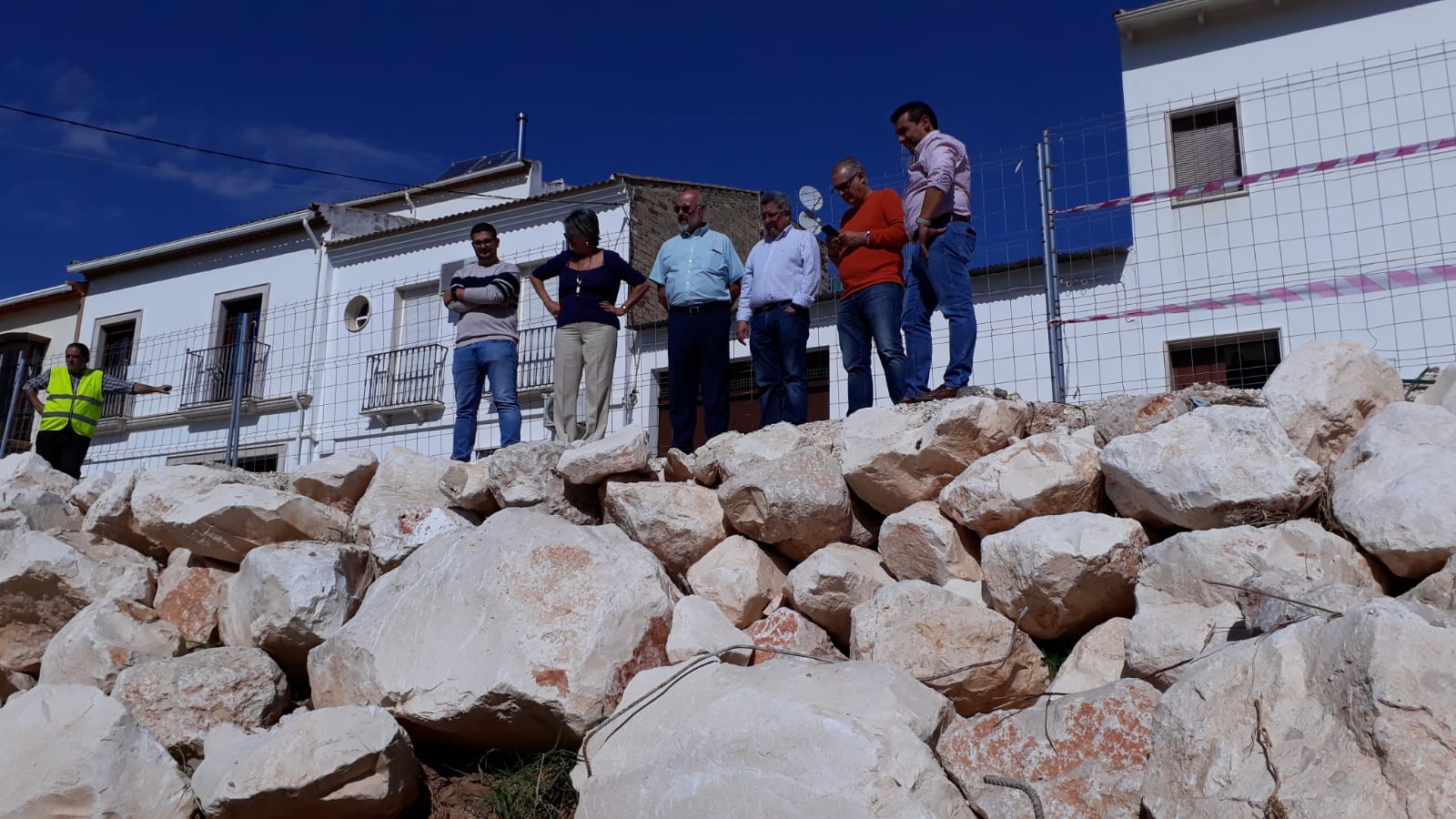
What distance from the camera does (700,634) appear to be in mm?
3998

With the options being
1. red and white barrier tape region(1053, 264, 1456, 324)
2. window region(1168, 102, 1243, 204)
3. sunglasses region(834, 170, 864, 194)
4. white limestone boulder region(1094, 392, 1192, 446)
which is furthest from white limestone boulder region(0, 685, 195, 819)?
window region(1168, 102, 1243, 204)

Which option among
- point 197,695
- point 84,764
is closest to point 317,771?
point 84,764

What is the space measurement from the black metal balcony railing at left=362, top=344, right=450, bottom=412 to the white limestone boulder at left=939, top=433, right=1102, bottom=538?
12.0m

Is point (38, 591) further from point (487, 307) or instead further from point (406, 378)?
point (406, 378)

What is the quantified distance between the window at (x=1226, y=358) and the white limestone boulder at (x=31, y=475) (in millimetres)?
8324

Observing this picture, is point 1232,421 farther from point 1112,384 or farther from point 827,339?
point 827,339

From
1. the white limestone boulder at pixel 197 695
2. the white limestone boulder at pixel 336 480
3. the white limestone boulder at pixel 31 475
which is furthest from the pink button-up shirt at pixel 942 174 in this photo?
the white limestone boulder at pixel 31 475

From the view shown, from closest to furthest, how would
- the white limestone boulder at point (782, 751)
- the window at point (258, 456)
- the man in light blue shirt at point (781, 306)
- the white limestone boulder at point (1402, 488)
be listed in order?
the white limestone boulder at point (782, 751)
the white limestone boulder at point (1402, 488)
the man in light blue shirt at point (781, 306)
the window at point (258, 456)

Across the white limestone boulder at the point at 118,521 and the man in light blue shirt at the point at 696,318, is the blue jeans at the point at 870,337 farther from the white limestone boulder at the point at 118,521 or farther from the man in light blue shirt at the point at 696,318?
the white limestone boulder at the point at 118,521

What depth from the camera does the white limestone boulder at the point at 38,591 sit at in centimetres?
529

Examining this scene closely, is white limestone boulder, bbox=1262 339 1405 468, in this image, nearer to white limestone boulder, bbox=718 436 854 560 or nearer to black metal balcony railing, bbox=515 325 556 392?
white limestone boulder, bbox=718 436 854 560

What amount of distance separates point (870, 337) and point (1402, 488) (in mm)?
2710

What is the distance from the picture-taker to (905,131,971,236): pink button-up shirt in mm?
5301

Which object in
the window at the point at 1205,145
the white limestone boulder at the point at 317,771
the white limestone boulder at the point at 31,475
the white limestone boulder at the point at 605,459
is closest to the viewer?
the white limestone boulder at the point at 317,771
